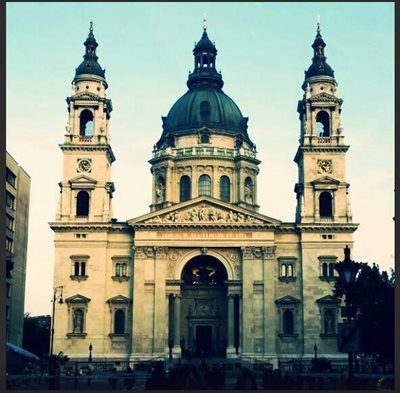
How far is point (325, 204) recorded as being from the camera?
73938 mm

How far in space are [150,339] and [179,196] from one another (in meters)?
18.8

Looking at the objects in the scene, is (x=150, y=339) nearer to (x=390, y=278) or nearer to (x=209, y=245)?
(x=209, y=245)

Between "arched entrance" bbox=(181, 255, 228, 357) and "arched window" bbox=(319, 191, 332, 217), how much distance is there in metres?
11.1

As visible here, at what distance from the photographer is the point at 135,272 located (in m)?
70.6

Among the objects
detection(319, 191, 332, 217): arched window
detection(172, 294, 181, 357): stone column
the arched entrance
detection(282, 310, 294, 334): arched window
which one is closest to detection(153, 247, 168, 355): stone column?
detection(172, 294, 181, 357): stone column

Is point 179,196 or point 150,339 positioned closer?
point 150,339

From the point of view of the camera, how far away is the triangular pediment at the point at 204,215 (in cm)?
7125

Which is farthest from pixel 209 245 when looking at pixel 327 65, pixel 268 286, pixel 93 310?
pixel 327 65

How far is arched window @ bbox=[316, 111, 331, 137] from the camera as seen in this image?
76.2m

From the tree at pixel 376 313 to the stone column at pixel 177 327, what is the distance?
1812cm

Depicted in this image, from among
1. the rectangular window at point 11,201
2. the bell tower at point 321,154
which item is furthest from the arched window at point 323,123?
the rectangular window at point 11,201

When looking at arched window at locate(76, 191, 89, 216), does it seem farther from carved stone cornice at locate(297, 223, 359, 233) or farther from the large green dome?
carved stone cornice at locate(297, 223, 359, 233)

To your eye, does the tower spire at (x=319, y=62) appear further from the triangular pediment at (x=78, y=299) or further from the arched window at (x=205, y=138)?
the triangular pediment at (x=78, y=299)

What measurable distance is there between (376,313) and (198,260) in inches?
1002
